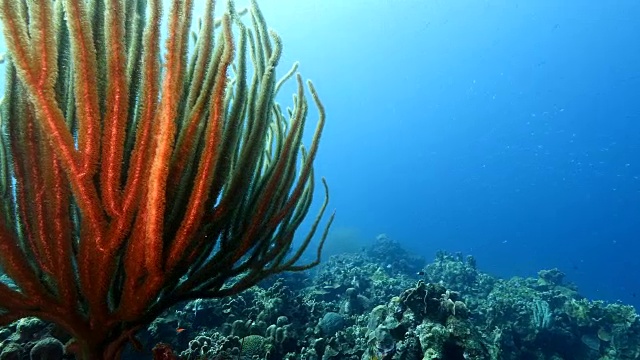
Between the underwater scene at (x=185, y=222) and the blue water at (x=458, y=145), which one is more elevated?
the blue water at (x=458, y=145)

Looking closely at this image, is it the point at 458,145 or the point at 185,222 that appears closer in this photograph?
the point at 185,222

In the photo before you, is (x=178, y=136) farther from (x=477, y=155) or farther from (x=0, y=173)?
(x=477, y=155)

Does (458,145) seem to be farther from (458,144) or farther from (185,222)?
(185,222)

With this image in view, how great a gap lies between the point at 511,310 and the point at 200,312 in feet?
29.4

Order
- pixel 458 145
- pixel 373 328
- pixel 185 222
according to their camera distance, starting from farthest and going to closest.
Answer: pixel 458 145 < pixel 373 328 < pixel 185 222

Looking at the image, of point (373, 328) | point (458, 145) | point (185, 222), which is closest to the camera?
point (185, 222)

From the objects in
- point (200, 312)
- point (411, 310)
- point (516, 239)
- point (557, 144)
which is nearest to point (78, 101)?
point (411, 310)

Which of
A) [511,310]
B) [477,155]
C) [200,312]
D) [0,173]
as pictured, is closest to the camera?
[0,173]

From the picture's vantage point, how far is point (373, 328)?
23.5 feet

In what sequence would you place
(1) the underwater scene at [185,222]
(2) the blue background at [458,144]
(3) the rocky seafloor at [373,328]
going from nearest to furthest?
(1) the underwater scene at [185,222] < (3) the rocky seafloor at [373,328] < (2) the blue background at [458,144]

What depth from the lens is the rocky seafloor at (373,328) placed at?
5.25 metres

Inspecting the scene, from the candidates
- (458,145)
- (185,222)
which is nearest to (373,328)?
(185,222)

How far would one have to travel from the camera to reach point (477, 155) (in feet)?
468

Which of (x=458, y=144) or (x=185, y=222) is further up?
(x=458, y=144)
